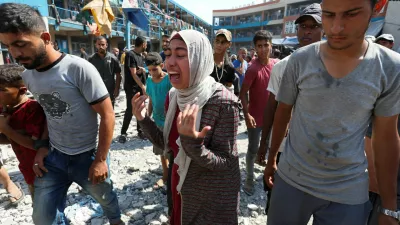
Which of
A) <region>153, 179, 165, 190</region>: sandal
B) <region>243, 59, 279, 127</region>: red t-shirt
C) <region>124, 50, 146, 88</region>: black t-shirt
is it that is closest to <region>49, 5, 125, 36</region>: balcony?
<region>124, 50, 146, 88</region>: black t-shirt

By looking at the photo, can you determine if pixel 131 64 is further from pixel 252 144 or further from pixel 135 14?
pixel 135 14

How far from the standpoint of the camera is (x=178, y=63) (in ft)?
4.70

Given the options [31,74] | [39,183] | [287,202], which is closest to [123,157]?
[39,183]

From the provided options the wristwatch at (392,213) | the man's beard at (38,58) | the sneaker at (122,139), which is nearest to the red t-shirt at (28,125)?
the man's beard at (38,58)

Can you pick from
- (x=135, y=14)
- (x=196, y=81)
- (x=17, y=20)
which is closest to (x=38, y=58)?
(x=17, y=20)

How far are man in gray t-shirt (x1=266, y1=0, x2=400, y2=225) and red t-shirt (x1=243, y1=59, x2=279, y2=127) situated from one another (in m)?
1.45

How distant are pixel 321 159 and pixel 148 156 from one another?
3.51 metres

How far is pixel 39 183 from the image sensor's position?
6.11ft

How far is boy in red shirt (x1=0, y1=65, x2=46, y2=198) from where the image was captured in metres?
1.85

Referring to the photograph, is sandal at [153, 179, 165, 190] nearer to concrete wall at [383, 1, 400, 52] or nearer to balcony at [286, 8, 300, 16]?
concrete wall at [383, 1, 400, 52]

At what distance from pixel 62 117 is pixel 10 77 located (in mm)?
547

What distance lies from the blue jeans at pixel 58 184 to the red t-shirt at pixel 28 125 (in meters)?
0.23

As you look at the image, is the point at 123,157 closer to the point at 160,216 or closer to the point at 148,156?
the point at 148,156

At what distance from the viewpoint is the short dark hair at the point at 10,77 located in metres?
1.84
